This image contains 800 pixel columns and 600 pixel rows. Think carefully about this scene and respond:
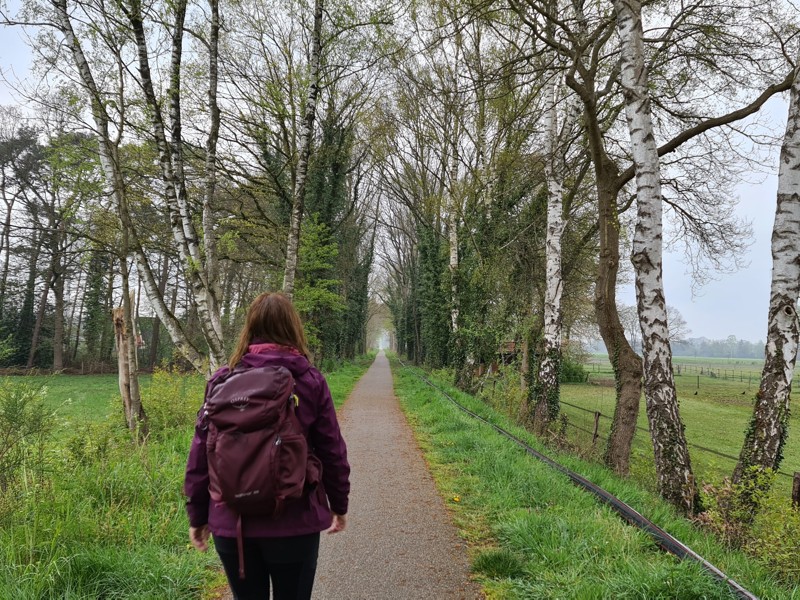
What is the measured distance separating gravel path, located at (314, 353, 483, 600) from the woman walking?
155 centimetres

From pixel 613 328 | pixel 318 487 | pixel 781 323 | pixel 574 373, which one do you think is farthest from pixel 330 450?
pixel 574 373

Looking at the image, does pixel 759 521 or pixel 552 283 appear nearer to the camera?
pixel 759 521

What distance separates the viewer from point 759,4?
6168 millimetres

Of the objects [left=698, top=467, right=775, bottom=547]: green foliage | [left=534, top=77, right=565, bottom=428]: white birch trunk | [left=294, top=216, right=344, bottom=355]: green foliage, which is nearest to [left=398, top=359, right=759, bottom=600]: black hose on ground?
[left=698, top=467, right=775, bottom=547]: green foliage

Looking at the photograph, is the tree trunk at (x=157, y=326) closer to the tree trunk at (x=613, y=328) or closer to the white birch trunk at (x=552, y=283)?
the white birch trunk at (x=552, y=283)

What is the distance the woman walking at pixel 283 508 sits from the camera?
1.72 meters

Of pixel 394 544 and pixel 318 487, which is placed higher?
pixel 318 487

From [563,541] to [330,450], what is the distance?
2.49m

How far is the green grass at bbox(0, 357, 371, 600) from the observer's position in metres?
2.73

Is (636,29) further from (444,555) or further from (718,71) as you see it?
(444,555)

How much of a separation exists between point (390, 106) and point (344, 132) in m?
2.26

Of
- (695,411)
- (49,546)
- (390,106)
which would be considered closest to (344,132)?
(390,106)

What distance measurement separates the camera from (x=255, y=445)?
1.57 meters

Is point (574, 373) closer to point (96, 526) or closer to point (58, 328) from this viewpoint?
point (96, 526)
